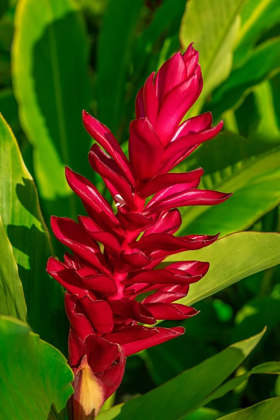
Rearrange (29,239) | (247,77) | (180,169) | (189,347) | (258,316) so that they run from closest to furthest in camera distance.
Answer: (29,239) < (180,169) < (247,77) < (258,316) < (189,347)

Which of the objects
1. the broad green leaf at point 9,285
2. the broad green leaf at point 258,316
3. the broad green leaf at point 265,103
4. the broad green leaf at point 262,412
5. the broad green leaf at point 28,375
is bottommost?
the broad green leaf at point 258,316

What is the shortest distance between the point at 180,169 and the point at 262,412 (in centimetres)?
45

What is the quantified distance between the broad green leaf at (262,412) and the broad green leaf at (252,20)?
86 cm

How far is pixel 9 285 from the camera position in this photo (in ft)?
2.11

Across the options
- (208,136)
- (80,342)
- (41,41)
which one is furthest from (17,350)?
(41,41)

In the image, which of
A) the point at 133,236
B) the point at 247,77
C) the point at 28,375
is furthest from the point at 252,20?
the point at 28,375

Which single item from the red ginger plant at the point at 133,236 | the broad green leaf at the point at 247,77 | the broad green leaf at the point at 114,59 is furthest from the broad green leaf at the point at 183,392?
the broad green leaf at the point at 114,59

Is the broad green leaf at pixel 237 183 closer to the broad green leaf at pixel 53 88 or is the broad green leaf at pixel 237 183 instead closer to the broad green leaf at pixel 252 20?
the broad green leaf at pixel 53 88

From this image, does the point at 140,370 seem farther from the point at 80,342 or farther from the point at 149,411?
the point at 80,342

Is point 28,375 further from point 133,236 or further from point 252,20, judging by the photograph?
point 252,20

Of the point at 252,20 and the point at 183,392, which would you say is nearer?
the point at 183,392

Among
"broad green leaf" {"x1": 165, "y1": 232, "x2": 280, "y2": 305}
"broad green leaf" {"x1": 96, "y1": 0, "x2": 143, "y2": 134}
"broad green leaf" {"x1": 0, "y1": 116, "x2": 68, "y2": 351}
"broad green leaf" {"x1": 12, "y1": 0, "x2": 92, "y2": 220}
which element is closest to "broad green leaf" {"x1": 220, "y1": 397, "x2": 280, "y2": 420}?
"broad green leaf" {"x1": 165, "y1": 232, "x2": 280, "y2": 305}

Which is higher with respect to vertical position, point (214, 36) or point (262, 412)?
point (214, 36)

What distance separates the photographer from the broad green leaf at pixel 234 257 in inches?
27.7
